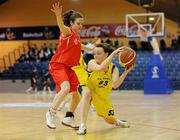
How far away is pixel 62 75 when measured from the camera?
18.8ft

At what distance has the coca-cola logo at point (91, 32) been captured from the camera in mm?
22927

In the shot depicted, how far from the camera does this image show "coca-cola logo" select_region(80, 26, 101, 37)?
22927 millimetres

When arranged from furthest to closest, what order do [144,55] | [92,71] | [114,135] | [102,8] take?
[102,8]
[144,55]
[92,71]
[114,135]

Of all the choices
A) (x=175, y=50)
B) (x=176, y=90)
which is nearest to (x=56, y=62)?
(x=176, y=90)

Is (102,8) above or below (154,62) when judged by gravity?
above

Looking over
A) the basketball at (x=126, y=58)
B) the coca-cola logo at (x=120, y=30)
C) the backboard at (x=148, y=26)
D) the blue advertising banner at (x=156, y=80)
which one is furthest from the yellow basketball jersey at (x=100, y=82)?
the coca-cola logo at (x=120, y=30)

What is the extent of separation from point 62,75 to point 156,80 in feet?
30.8

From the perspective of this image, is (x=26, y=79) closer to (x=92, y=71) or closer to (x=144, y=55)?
(x=144, y=55)

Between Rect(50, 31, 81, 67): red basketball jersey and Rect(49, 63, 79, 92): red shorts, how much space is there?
0.22 ft

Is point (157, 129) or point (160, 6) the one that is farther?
point (160, 6)

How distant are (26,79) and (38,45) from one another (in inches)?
178

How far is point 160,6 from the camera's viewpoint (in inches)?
845

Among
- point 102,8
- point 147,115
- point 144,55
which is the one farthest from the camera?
point 102,8

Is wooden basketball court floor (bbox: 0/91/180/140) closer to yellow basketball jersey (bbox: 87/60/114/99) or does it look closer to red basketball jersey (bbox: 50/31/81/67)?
yellow basketball jersey (bbox: 87/60/114/99)
